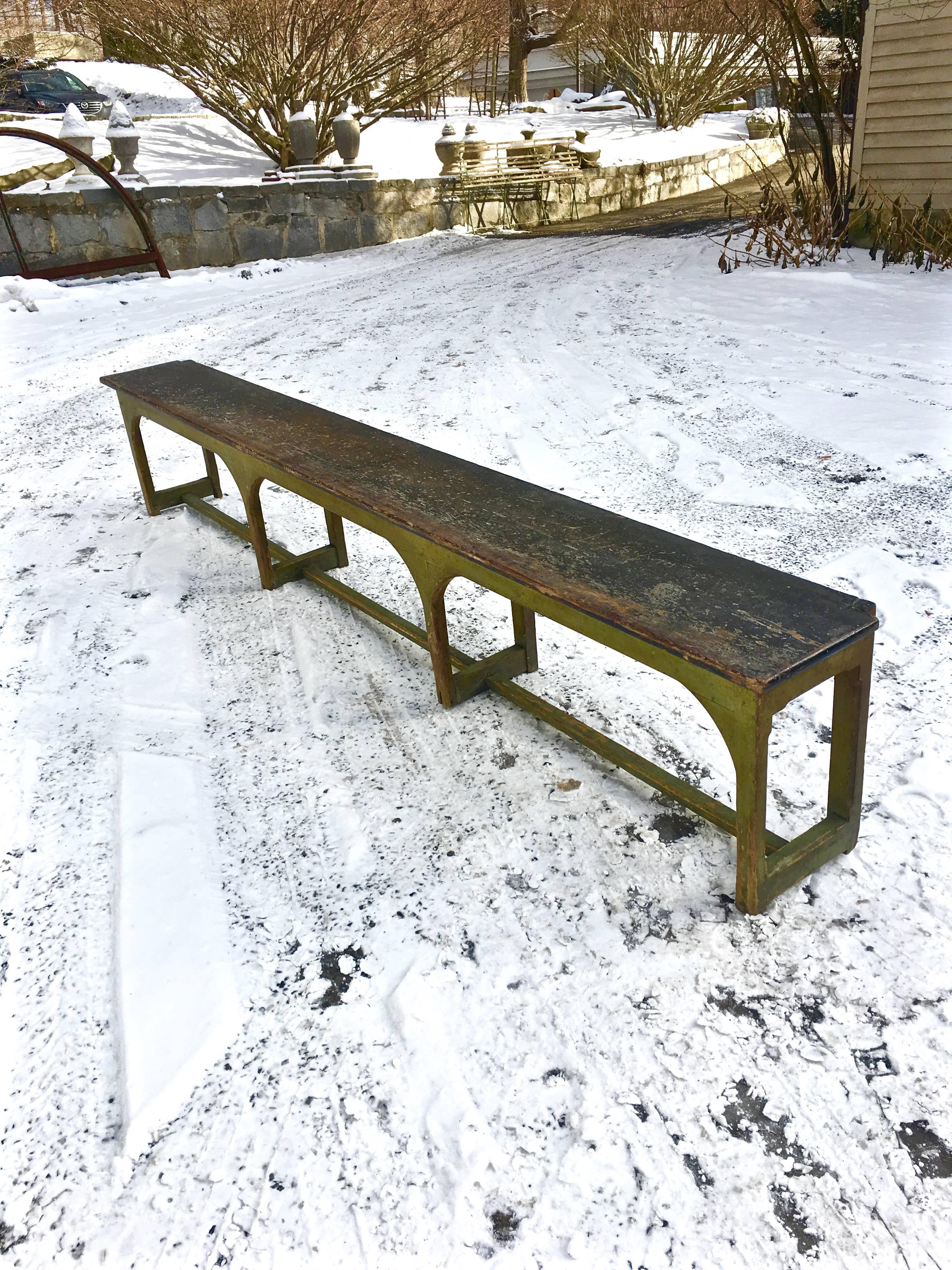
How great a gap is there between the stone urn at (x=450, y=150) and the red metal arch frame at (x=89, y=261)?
4805mm

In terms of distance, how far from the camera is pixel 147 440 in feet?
15.5

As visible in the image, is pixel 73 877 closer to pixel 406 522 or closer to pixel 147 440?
pixel 406 522

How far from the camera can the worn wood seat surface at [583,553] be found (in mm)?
1634

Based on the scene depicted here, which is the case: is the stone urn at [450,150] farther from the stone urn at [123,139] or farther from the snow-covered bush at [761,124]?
the snow-covered bush at [761,124]

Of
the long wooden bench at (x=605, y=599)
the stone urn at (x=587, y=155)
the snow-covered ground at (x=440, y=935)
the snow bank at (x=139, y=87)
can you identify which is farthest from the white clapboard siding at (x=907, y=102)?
the snow bank at (x=139, y=87)

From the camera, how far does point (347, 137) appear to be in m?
10.9

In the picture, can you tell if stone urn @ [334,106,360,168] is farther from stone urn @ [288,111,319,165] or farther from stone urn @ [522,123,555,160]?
stone urn @ [522,123,555,160]

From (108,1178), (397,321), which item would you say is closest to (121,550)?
(108,1178)

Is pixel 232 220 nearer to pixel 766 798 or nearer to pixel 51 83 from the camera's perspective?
pixel 766 798

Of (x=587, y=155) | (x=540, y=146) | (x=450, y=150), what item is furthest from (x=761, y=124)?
(x=450, y=150)

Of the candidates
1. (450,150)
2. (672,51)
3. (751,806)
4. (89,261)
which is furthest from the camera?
(672,51)

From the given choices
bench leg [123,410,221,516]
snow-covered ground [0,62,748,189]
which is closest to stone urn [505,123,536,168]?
snow-covered ground [0,62,748,189]

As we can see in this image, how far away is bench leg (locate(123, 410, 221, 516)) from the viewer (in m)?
3.74

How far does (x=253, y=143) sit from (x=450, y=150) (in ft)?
11.4
